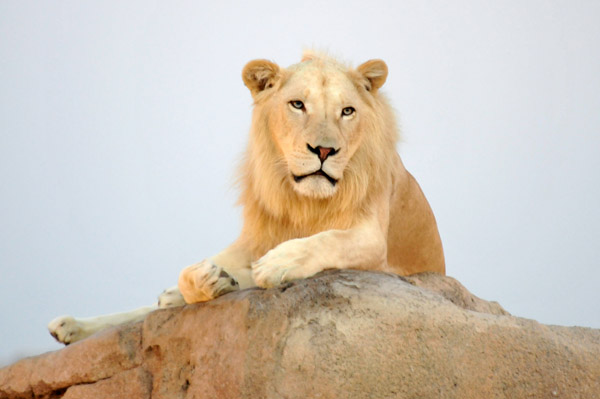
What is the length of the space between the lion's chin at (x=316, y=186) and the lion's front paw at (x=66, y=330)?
1615 millimetres

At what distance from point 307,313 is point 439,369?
60 centimetres

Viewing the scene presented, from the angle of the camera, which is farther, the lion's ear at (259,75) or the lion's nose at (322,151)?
the lion's ear at (259,75)

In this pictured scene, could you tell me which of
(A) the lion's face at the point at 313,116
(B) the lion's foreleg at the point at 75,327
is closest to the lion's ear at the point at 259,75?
(A) the lion's face at the point at 313,116

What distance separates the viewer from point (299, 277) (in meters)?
3.65

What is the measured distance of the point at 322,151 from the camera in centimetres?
398

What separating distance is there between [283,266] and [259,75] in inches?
51.5

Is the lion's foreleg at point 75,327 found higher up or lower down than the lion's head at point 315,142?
lower down

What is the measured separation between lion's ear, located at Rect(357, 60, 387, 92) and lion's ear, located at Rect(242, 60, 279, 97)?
1.65 feet

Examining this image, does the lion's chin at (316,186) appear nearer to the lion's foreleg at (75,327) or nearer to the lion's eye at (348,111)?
the lion's eye at (348,111)

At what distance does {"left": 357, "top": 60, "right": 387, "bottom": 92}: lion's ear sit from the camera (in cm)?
447

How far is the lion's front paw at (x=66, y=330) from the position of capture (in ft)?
14.8

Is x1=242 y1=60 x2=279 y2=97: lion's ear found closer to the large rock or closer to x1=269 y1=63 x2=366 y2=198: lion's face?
x1=269 y1=63 x2=366 y2=198: lion's face

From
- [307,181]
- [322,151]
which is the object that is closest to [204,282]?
[307,181]

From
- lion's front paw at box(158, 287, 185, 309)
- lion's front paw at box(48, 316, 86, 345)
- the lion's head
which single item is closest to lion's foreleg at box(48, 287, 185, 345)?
lion's front paw at box(48, 316, 86, 345)
